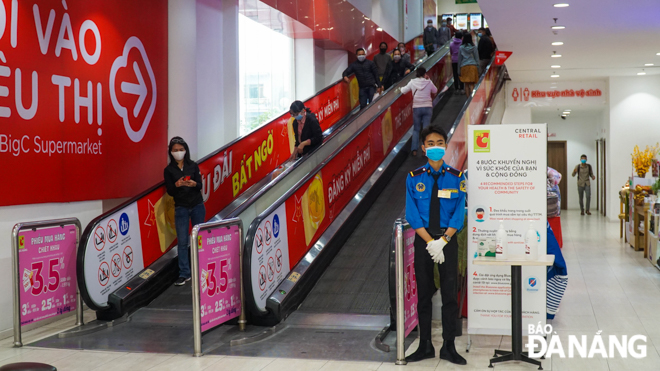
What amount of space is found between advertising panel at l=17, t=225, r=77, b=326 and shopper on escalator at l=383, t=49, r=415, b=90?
8.77 metres

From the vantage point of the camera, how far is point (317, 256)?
22.4 feet

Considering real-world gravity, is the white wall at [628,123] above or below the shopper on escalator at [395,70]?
below

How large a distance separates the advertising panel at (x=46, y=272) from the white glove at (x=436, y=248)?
337 centimetres

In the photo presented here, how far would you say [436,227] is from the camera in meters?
4.57

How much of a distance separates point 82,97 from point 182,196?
1.51 m

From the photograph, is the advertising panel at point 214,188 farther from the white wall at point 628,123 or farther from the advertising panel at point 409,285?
the white wall at point 628,123

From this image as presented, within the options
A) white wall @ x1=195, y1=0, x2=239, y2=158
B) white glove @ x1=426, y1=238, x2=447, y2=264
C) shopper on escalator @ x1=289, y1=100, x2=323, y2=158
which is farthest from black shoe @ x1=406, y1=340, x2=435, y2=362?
white wall @ x1=195, y1=0, x2=239, y2=158

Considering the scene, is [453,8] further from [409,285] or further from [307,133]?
[409,285]

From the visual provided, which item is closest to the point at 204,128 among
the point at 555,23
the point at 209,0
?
the point at 209,0

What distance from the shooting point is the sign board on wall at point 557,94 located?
634 inches

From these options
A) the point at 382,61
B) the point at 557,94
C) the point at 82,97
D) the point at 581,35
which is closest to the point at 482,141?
the point at 82,97

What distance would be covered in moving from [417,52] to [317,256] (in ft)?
53.0

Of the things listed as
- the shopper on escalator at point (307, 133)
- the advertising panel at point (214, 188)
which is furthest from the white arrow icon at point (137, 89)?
the shopper on escalator at point (307, 133)

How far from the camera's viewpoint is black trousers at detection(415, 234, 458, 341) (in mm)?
4578
